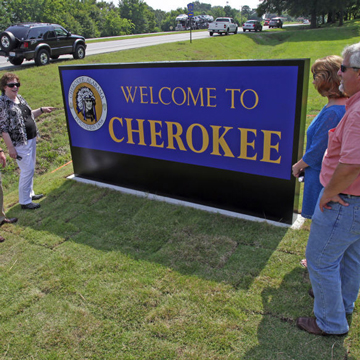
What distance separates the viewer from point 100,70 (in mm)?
5000

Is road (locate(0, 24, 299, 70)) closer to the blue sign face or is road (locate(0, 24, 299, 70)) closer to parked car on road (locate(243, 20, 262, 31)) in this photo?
the blue sign face

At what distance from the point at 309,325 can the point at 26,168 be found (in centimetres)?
410

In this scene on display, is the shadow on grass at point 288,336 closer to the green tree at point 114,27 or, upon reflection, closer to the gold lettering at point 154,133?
the gold lettering at point 154,133

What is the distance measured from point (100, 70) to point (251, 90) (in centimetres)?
232

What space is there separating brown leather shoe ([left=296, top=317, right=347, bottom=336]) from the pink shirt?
109 cm

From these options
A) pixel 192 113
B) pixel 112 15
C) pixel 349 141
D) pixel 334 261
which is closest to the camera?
pixel 349 141

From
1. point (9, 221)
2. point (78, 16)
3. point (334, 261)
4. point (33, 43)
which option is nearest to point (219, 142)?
point (334, 261)

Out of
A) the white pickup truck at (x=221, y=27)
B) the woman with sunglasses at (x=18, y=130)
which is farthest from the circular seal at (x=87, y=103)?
the white pickup truck at (x=221, y=27)

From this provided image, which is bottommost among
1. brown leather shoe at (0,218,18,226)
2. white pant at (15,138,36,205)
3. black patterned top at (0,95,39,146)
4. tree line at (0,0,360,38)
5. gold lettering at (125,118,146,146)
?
brown leather shoe at (0,218,18,226)

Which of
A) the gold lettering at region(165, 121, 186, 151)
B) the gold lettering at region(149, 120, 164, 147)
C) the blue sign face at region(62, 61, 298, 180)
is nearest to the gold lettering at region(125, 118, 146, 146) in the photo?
the blue sign face at region(62, 61, 298, 180)

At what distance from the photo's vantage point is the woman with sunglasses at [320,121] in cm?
261

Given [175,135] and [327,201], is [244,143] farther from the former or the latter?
[327,201]

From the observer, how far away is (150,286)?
10.4 feet

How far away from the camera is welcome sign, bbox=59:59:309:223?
372 cm
